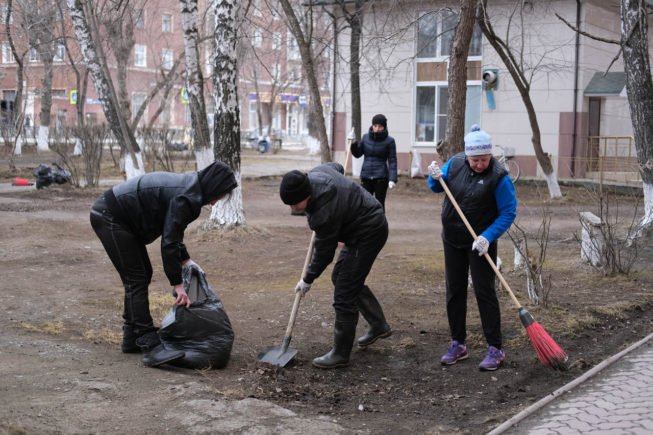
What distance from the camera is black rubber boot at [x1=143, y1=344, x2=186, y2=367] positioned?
507 centimetres

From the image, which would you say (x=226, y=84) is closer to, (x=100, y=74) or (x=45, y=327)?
(x=45, y=327)

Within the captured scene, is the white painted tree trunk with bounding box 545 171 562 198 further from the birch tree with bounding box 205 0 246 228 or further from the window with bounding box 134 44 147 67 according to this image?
the window with bounding box 134 44 147 67

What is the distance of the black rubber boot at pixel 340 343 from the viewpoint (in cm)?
535

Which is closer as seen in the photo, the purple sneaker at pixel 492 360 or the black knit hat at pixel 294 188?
the black knit hat at pixel 294 188

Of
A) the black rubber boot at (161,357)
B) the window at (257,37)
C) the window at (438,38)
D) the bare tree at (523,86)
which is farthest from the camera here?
the window at (438,38)

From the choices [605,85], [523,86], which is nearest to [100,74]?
[523,86]

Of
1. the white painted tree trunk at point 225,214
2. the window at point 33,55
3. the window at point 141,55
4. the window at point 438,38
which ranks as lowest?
the white painted tree trunk at point 225,214

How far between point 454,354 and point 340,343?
2.66ft

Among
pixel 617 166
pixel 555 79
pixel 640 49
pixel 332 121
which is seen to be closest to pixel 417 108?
pixel 332 121

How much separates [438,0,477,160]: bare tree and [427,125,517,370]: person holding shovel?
2.15 metres

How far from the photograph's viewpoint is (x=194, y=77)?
500 inches

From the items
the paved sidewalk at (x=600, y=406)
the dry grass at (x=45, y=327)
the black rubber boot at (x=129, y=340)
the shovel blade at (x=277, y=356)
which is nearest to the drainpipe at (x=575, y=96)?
the paved sidewalk at (x=600, y=406)

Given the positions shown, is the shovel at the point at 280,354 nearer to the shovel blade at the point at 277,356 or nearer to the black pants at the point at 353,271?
the shovel blade at the point at 277,356

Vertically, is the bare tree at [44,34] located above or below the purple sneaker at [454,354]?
above
